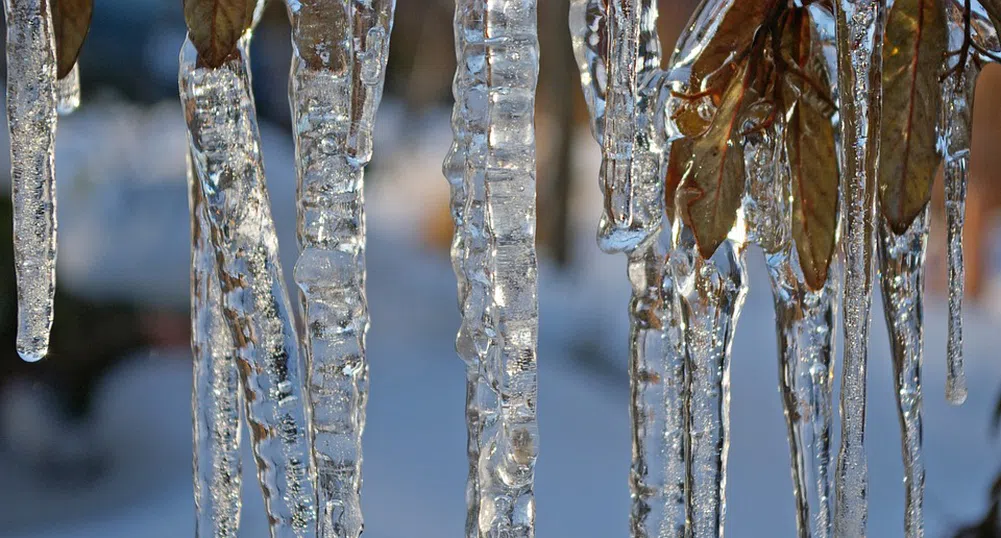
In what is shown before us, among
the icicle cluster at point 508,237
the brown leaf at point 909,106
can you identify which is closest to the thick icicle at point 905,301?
the brown leaf at point 909,106

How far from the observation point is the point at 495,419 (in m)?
A: 0.26

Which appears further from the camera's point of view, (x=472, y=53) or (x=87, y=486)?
(x=87, y=486)

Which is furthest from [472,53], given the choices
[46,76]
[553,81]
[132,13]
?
[132,13]

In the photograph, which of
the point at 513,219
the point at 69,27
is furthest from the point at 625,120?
the point at 69,27

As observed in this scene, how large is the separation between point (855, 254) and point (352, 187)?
0.47 ft

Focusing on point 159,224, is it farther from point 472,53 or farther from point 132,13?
point 472,53

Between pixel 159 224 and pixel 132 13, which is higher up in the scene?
pixel 132 13

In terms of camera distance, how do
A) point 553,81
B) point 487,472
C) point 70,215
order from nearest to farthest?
point 487,472, point 553,81, point 70,215

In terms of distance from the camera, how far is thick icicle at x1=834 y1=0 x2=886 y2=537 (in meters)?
0.27

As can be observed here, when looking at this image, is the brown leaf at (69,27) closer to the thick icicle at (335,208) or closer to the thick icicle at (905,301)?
the thick icicle at (335,208)

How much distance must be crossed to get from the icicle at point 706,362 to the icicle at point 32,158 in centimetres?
21

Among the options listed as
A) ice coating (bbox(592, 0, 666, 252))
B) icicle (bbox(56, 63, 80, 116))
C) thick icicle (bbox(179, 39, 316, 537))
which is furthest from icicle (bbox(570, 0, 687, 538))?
icicle (bbox(56, 63, 80, 116))

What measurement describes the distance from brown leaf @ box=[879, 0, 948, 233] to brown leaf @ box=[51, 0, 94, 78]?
0.26 metres

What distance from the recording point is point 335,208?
261mm
